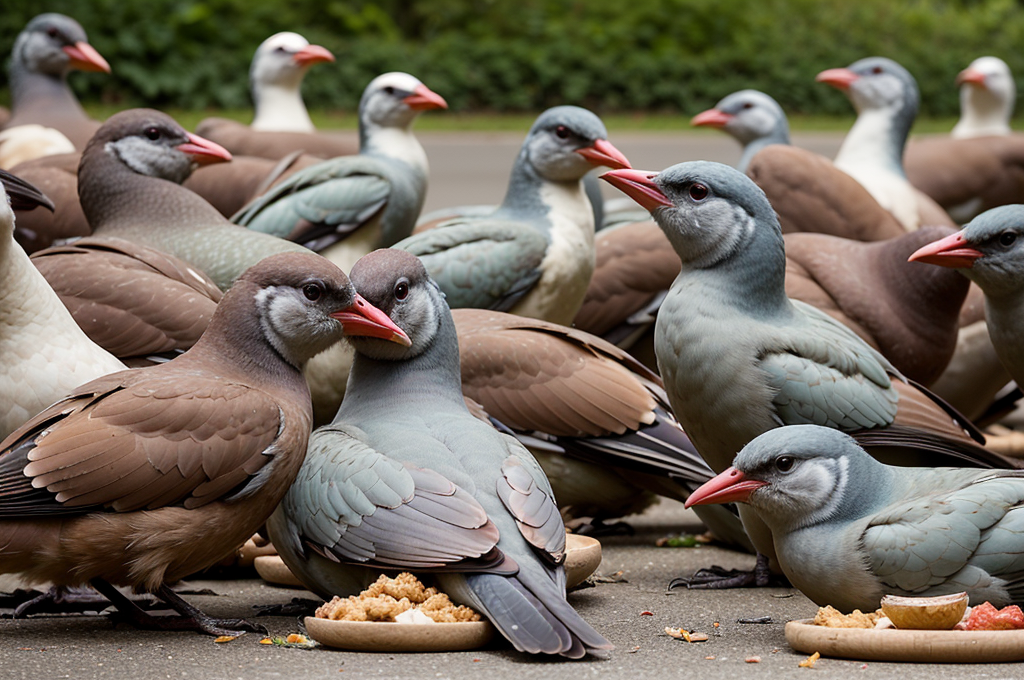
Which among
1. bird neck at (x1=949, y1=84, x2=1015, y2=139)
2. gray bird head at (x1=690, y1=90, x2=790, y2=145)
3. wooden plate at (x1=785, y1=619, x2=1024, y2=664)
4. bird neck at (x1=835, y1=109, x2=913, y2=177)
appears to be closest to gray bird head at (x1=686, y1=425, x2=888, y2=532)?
wooden plate at (x1=785, y1=619, x2=1024, y2=664)

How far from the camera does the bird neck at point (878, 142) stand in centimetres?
834

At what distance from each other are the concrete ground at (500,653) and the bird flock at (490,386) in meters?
0.11

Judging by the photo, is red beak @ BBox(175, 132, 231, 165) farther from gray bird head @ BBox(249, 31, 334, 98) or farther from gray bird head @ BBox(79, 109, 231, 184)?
gray bird head @ BBox(249, 31, 334, 98)

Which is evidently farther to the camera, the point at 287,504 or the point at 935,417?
the point at 935,417

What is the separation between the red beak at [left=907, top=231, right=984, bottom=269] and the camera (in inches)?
175

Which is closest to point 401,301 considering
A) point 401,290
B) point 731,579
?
point 401,290

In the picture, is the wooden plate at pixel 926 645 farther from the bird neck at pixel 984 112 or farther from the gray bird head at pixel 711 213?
the bird neck at pixel 984 112

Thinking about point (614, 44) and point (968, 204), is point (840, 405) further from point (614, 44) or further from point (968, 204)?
point (614, 44)

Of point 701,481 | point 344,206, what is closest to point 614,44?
point 344,206

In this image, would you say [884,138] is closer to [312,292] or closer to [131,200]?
[131,200]

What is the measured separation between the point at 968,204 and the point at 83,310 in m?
6.24

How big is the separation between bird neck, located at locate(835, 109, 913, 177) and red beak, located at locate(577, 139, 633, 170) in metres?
2.87

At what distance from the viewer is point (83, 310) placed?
463cm

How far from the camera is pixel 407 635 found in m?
3.29
